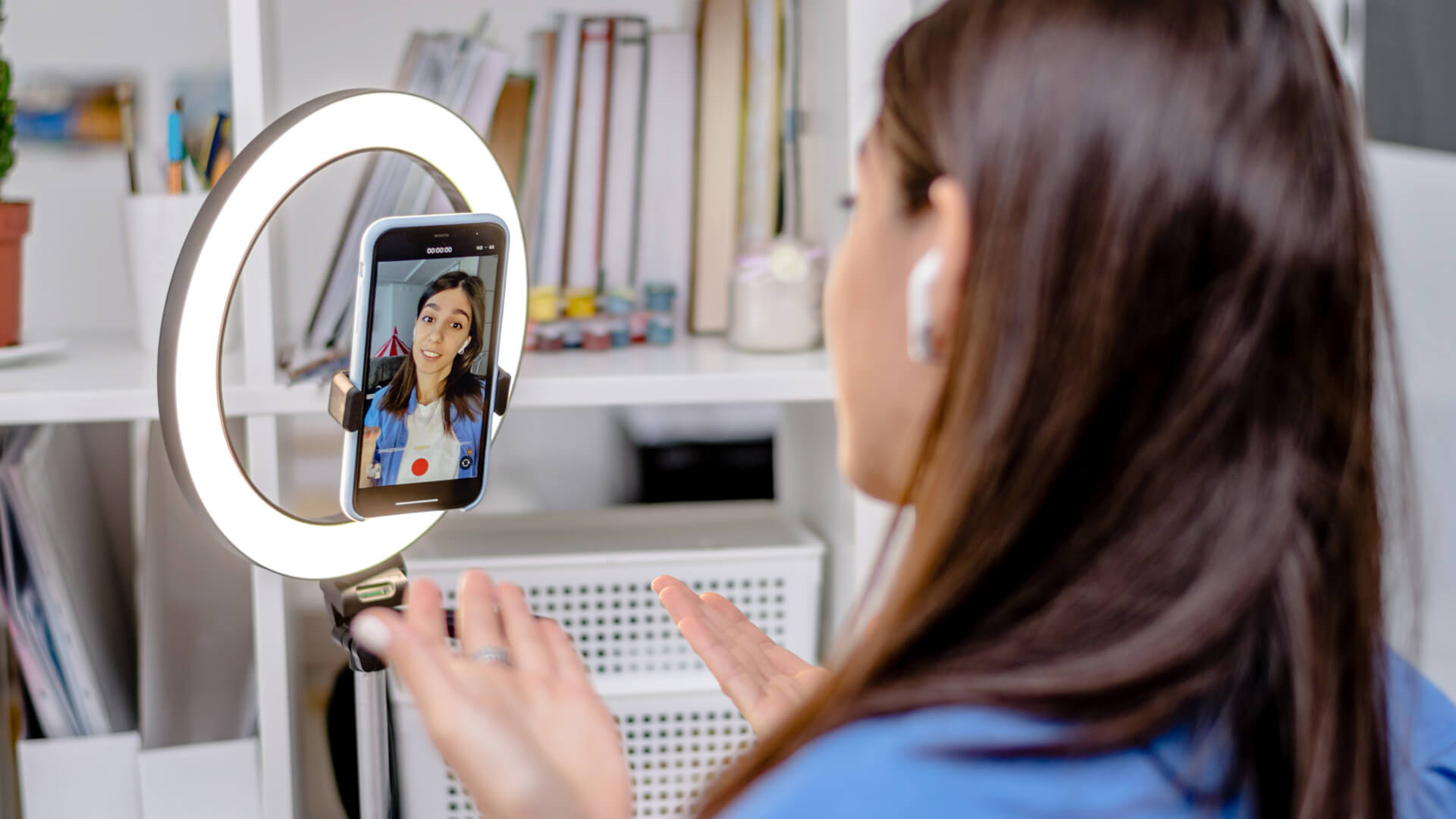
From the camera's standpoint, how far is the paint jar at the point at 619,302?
1.15 m

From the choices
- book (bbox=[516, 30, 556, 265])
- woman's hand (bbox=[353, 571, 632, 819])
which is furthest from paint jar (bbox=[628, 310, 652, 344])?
woman's hand (bbox=[353, 571, 632, 819])

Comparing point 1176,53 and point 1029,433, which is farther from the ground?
point 1176,53

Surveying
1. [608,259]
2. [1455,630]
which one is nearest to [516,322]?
[608,259]

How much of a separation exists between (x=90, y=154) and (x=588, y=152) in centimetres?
51

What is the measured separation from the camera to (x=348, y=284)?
1.05 meters

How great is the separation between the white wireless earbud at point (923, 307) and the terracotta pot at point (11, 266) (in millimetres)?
864

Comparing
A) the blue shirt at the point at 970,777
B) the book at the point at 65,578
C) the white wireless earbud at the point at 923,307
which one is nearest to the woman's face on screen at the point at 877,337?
the white wireless earbud at the point at 923,307

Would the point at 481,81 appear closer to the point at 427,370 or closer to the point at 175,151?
the point at 175,151

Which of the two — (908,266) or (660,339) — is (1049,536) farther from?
(660,339)

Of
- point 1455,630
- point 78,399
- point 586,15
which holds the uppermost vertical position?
point 586,15

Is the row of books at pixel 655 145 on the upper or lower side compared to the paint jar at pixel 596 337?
upper

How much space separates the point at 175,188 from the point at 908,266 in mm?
785

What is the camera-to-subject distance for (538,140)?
114 cm

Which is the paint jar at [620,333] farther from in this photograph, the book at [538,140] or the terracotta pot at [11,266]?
the terracotta pot at [11,266]
